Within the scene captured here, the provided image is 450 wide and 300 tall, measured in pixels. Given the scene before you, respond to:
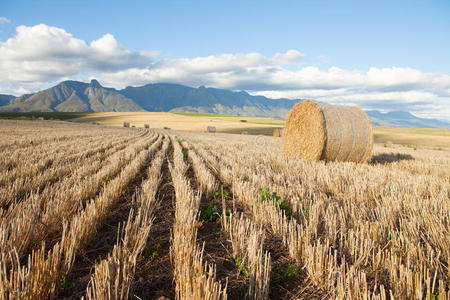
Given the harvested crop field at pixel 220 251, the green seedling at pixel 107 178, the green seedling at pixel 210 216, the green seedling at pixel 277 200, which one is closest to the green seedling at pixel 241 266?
the harvested crop field at pixel 220 251

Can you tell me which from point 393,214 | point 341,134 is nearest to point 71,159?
point 393,214

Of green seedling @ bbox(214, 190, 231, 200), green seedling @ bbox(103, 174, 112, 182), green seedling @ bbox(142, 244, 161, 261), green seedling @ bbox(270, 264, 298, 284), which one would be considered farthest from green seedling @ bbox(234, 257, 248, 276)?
green seedling @ bbox(103, 174, 112, 182)

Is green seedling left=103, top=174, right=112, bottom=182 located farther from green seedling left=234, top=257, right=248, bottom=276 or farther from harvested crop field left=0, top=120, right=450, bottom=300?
green seedling left=234, top=257, right=248, bottom=276

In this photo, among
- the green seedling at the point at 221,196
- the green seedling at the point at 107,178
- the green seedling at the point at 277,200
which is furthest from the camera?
the green seedling at the point at 107,178

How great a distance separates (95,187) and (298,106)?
336 inches

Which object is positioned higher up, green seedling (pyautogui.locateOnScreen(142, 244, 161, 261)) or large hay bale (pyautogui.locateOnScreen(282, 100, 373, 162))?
large hay bale (pyautogui.locateOnScreen(282, 100, 373, 162))

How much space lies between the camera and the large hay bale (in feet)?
30.5

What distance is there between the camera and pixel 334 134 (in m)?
9.27

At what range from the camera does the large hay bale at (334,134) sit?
9.28 m

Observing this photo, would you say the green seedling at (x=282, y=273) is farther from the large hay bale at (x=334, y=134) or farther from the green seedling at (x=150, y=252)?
the large hay bale at (x=334, y=134)

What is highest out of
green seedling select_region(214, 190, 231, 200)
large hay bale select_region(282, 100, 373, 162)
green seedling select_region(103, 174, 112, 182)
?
large hay bale select_region(282, 100, 373, 162)

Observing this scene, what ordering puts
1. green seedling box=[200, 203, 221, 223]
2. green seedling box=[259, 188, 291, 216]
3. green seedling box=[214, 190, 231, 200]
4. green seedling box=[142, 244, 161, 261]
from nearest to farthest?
green seedling box=[142, 244, 161, 261] → green seedling box=[200, 203, 221, 223] → green seedling box=[259, 188, 291, 216] → green seedling box=[214, 190, 231, 200]

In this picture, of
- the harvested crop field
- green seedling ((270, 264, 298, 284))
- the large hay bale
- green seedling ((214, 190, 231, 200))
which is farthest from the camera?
the large hay bale

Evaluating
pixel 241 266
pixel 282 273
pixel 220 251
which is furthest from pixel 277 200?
pixel 241 266
